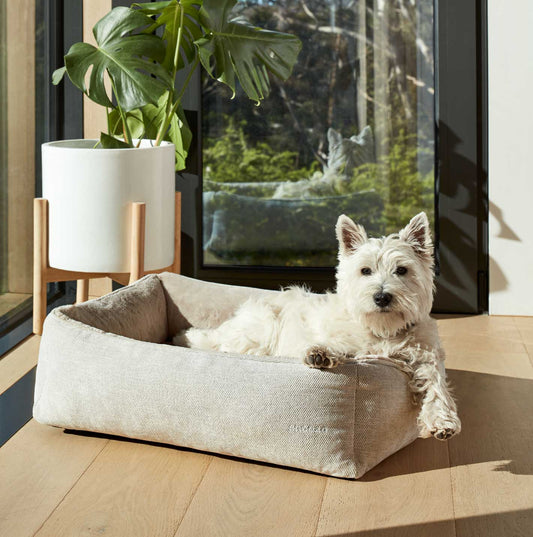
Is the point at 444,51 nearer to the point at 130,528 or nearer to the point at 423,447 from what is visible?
the point at 423,447

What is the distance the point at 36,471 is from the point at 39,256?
4.44 ft

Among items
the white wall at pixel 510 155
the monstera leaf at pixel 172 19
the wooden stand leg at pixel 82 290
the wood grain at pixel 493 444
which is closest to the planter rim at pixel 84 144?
the monstera leaf at pixel 172 19

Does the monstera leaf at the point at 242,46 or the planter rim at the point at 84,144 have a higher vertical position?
the monstera leaf at the point at 242,46

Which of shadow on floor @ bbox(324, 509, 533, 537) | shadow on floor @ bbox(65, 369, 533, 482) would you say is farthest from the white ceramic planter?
shadow on floor @ bbox(324, 509, 533, 537)

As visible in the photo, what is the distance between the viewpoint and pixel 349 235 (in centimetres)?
247

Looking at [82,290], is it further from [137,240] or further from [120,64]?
[120,64]

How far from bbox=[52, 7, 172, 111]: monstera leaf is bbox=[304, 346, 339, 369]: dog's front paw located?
55.9 inches

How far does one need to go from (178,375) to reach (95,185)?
1191mm

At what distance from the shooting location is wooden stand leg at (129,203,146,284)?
322cm

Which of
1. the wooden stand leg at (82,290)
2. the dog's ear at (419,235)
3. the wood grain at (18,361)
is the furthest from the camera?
the wooden stand leg at (82,290)

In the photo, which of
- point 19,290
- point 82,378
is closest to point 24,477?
point 82,378

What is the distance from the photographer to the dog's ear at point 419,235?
2406mm

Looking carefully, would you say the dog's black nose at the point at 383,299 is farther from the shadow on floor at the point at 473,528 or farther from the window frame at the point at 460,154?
the window frame at the point at 460,154

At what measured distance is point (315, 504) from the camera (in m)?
2.06
